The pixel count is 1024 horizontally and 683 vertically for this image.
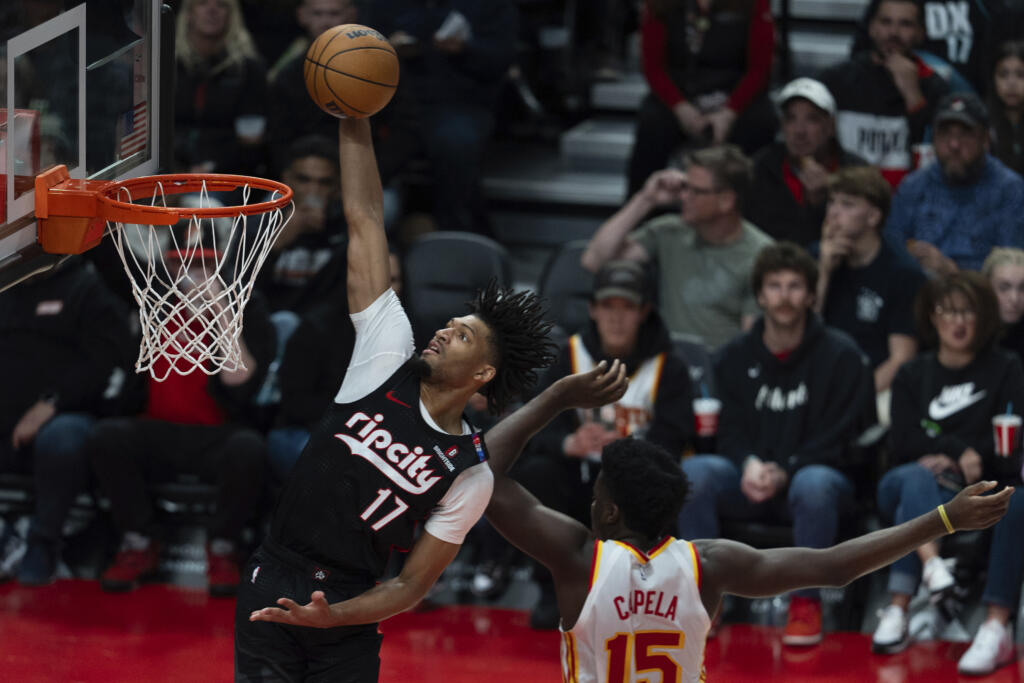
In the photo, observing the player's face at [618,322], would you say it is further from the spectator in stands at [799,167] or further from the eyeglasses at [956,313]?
the spectator in stands at [799,167]

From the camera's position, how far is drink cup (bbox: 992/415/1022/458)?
602 centimetres

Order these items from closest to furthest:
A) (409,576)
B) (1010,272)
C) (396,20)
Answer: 1. (409,576)
2. (1010,272)
3. (396,20)

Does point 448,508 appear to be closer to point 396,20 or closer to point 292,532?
point 292,532

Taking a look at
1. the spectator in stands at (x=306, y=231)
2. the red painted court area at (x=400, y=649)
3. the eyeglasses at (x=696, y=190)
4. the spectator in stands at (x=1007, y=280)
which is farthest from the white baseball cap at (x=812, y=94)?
the red painted court area at (x=400, y=649)

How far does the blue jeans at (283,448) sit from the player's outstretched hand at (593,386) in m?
2.73

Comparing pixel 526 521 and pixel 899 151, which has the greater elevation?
pixel 899 151

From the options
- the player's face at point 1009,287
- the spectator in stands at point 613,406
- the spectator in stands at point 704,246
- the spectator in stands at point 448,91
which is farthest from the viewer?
the spectator in stands at point 448,91

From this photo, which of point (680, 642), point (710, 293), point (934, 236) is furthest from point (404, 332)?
point (934, 236)

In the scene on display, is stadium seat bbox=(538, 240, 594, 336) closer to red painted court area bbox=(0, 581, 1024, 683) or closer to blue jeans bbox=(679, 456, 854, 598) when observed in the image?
blue jeans bbox=(679, 456, 854, 598)

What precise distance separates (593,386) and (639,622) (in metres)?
0.69

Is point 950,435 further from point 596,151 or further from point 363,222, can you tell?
point 596,151

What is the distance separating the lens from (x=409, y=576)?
3826 mm

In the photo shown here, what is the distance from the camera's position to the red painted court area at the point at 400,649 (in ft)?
19.1

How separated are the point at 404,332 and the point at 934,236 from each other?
13.5ft
